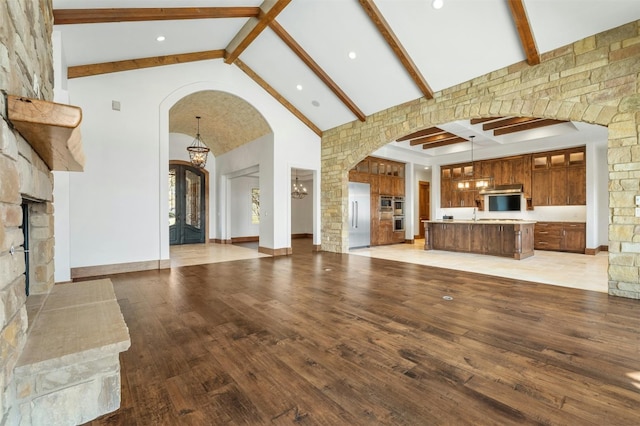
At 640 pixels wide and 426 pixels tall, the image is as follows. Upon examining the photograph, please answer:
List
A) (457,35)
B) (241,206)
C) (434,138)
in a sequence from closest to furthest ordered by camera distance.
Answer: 1. (457,35)
2. (434,138)
3. (241,206)

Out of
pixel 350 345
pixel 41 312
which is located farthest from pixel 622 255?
pixel 41 312

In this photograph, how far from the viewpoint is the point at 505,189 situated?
9.10 meters

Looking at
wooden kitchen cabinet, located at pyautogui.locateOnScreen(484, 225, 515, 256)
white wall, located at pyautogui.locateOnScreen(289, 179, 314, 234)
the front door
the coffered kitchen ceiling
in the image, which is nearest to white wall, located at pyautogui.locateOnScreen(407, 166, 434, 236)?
white wall, located at pyautogui.locateOnScreen(289, 179, 314, 234)

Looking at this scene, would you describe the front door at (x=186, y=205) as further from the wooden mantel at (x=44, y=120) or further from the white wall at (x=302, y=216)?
the wooden mantel at (x=44, y=120)

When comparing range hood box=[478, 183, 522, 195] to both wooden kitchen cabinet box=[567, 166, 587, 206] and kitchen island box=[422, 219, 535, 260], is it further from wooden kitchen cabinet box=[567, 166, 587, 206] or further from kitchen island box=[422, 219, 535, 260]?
kitchen island box=[422, 219, 535, 260]

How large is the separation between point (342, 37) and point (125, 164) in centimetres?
450

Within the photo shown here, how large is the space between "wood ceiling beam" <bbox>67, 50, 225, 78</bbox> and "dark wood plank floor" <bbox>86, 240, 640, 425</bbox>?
3.76 metres

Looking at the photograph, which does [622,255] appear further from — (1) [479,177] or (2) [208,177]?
(2) [208,177]

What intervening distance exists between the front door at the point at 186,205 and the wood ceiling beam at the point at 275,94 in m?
4.36

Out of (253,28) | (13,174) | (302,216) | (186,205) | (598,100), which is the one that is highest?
(253,28)

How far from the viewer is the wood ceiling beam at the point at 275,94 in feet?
23.0

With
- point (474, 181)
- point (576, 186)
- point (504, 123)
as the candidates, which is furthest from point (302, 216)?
point (576, 186)

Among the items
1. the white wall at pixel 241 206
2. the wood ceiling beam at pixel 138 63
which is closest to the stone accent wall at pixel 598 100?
the wood ceiling beam at pixel 138 63

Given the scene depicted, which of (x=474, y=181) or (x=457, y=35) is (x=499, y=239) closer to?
(x=474, y=181)
